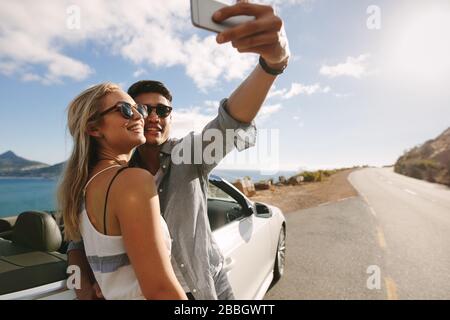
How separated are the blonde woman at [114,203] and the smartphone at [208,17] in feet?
2.03

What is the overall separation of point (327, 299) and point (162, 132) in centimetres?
312

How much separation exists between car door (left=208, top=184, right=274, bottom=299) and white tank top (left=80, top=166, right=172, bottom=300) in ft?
4.12

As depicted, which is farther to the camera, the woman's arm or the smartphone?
the woman's arm

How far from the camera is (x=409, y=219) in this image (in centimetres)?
855

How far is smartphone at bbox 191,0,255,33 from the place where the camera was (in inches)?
34.7

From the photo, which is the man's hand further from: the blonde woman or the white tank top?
the white tank top

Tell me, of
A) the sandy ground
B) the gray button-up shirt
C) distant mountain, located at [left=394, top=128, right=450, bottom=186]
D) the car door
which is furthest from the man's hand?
distant mountain, located at [left=394, top=128, right=450, bottom=186]

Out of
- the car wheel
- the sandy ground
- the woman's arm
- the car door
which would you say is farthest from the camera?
the sandy ground

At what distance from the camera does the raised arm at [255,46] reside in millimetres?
931

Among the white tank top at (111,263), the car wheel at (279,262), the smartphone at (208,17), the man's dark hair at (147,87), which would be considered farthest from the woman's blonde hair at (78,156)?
the car wheel at (279,262)

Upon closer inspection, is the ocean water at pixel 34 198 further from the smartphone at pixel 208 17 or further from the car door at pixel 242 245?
the smartphone at pixel 208 17
